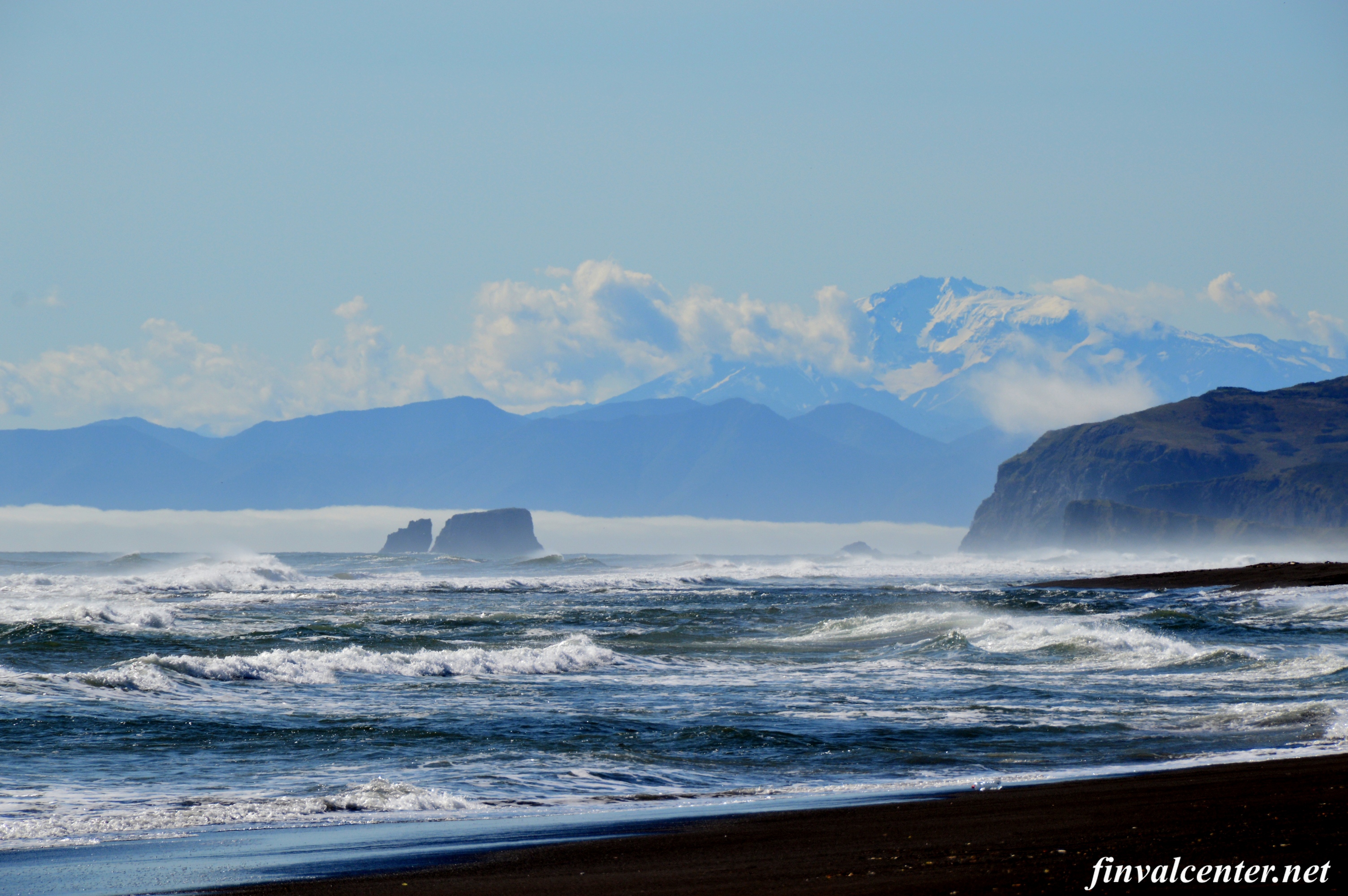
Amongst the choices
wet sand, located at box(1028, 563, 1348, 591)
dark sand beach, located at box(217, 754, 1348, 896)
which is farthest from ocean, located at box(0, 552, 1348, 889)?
wet sand, located at box(1028, 563, 1348, 591)

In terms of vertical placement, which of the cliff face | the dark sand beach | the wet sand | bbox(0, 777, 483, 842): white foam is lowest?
the wet sand

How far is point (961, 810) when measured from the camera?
9.73m

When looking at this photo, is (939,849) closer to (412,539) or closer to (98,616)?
(98,616)

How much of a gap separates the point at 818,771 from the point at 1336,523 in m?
153

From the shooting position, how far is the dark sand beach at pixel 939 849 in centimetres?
684

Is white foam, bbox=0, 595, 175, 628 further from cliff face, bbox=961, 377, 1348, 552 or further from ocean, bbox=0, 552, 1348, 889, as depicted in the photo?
cliff face, bbox=961, 377, 1348, 552

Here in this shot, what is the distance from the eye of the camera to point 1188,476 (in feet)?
542

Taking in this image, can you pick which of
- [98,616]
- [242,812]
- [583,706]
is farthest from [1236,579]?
[242,812]

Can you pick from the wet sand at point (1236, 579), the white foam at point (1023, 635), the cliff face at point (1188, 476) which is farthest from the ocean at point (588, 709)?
the cliff face at point (1188, 476)

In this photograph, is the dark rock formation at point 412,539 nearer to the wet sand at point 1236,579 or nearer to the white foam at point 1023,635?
the wet sand at point 1236,579

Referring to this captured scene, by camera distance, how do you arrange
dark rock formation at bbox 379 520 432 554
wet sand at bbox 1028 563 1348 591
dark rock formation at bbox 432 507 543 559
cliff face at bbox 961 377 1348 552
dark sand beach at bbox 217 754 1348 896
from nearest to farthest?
dark sand beach at bbox 217 754 1348 896 < wet sand at bbox 1028 563 1348 591 < cliff face at bbox 961 377 1348 552 < dark rock formation at bbox 379 520 432 554 < dark rock formation at bbox 432 507 543 559

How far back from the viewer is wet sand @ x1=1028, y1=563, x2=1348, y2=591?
61781 mm

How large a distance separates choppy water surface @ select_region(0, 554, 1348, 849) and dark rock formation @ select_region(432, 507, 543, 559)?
132 m

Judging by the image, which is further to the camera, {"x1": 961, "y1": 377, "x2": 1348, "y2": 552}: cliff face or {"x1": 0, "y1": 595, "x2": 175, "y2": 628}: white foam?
{"x1": 961, "y1": 377, "x2": 1348, "y2": 552}: cliff face
